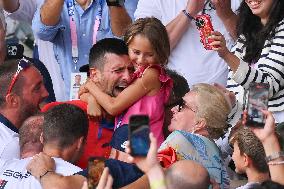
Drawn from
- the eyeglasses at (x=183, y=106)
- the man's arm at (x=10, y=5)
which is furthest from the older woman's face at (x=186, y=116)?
the man's arm at (x=10, y=5)

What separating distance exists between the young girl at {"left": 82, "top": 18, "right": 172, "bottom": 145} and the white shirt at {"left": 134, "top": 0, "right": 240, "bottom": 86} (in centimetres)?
94

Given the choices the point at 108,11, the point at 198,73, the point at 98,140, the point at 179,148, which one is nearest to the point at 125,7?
the point at 108,11

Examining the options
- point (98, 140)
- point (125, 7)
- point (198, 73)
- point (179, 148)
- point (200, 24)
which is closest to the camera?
point (179, 148)

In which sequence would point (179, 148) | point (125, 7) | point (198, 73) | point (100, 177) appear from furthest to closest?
point (125, 7), point (198, 73), point (179, 148), point (100, 177)

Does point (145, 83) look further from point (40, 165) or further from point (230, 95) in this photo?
point (40, 165)

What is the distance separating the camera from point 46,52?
7.75 meters

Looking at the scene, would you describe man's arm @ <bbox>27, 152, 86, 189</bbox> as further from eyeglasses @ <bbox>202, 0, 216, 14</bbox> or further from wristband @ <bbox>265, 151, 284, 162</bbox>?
eyeglasses @ <bbox>202, 0, 216, 14</bbox>

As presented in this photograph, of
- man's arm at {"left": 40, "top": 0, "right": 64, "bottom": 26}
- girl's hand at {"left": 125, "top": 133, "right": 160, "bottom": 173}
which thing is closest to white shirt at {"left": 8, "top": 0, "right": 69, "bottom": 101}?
man's arm at {"left": 40, "top": 0, "right": 64, "bottom": 26}

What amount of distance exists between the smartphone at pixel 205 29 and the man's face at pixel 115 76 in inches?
22.5

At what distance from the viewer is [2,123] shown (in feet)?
19.9

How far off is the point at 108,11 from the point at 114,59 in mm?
1316

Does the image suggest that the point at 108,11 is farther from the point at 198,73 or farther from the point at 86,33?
the point at 198,73

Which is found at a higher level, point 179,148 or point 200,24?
point 200,24

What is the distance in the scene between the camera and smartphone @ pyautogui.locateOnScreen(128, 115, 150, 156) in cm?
401
